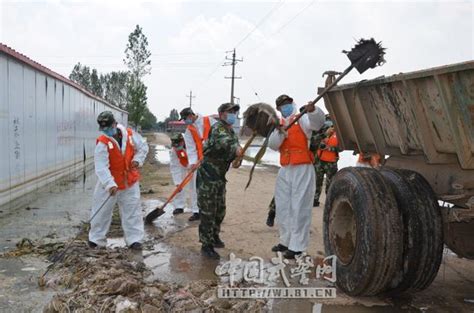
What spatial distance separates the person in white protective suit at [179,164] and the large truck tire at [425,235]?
209 inches

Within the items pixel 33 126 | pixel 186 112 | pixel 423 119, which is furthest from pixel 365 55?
pixel 33 126

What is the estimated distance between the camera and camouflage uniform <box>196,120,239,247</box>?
5.76 m

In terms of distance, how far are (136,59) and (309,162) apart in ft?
143

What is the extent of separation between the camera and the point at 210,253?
19.0ft

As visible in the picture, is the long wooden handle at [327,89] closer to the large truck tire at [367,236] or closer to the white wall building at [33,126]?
the large truck tire at [367,236]

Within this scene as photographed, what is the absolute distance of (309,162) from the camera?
567 centimetres

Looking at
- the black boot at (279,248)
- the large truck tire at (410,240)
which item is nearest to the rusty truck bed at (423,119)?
the large truck tire at (410,240)

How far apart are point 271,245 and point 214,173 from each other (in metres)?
1.33

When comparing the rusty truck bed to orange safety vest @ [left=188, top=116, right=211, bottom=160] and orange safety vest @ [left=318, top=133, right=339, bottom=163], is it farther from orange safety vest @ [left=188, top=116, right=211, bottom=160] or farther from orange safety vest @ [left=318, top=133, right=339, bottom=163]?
orange safety vest @ [left=318, top=133, right=339, bottom=163]

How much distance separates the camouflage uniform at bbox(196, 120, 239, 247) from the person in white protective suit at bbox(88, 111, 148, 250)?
2.88 feet

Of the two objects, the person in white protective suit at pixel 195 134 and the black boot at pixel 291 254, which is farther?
the person in white protective suit at pixel 195 134

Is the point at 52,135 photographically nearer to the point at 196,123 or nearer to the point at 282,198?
the point at 196,123

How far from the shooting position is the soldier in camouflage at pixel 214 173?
18.9 ft

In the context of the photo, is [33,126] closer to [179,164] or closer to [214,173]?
[179,164]
